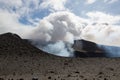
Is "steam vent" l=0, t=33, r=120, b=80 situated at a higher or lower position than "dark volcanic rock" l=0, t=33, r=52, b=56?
lower

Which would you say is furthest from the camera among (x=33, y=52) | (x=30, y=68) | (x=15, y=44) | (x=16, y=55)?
(x=15, y=44)

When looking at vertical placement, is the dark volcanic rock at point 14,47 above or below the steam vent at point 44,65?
above

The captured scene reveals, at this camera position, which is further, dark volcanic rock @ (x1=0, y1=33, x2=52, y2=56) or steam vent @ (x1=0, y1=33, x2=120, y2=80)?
dark volcanic rock @ (x1=0, y1=33, x2=52, y2=56)

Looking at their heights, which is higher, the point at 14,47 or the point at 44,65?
the point at 14,47

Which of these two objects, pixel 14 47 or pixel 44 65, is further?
pixel 14 47

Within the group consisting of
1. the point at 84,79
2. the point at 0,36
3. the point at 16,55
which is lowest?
the point at 84,79

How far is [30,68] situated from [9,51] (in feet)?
51.3

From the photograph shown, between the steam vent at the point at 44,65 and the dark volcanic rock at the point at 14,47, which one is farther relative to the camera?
the dark volcanic rock at the point at 14,47

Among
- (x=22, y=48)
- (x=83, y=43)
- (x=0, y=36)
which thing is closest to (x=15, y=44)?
(x=22, y=48)

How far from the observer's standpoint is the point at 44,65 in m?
35.6

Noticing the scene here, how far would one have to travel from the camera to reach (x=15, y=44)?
53.2 m

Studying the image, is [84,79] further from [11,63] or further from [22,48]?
[22,48]

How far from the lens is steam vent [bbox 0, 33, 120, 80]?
2562cm

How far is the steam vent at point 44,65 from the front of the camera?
25625 mm
